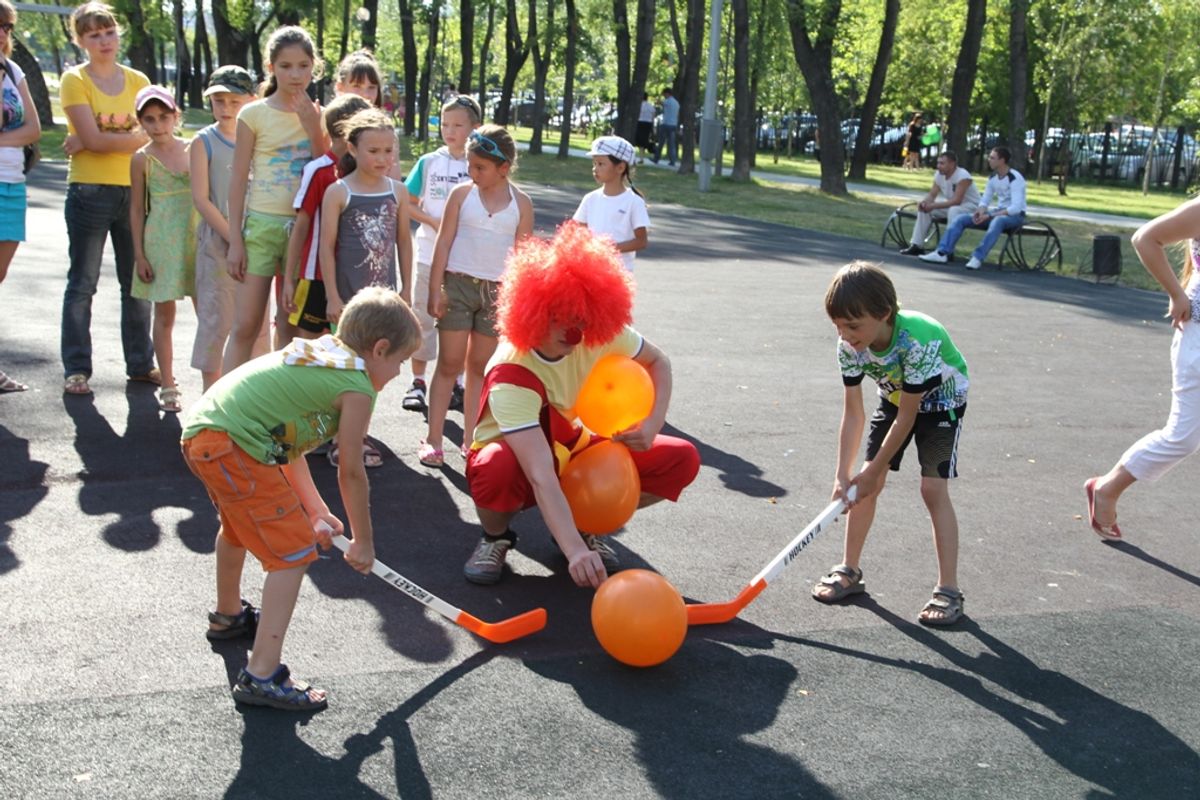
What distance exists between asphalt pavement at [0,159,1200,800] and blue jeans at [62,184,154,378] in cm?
32

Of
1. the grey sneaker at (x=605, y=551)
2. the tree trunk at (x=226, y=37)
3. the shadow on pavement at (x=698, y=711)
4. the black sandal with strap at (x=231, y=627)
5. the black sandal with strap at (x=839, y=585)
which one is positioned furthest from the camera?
the tree trunk at (x=226, y=37)

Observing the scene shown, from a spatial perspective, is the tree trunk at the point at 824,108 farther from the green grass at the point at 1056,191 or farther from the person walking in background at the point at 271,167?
the person walking in background at the point at 271,167

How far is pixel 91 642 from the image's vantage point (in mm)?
4191

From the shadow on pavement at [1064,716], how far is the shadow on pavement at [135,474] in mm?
2719

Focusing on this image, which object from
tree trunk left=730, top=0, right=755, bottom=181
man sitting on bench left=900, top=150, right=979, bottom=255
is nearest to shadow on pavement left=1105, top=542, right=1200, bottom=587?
man sitting on bench left=900, top=150, right=979, bottom=255

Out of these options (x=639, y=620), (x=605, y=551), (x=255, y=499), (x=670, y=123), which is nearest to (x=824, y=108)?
(x=670, y=123)

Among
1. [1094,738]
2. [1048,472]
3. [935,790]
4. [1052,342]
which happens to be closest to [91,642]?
[935,790]

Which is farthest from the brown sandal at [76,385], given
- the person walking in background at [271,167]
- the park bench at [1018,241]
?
the park bench at [1018,241]

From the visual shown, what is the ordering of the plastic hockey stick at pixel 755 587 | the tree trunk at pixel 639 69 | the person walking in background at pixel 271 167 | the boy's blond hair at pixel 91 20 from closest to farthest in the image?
the plastic hockey stick at pixel 755 587, the person walking in background at pixel 271 167, the boy's blond hair at pixel 91 20, the tree trunk at pixel 639 69

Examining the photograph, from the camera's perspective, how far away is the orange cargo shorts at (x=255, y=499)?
3.72 m

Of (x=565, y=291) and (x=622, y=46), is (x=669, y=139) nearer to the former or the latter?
(x=622, y=46)


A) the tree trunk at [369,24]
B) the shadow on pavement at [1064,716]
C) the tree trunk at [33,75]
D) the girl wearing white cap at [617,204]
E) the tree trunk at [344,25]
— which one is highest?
the tree trunk at [344,25]

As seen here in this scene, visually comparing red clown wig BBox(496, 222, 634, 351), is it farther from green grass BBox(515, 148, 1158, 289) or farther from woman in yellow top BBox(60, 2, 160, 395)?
green grass BBox(515, 148, 1158, 289)

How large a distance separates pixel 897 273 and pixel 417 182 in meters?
9.41
